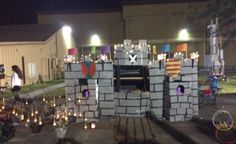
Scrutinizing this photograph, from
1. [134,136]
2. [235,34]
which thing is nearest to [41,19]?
[235,34]

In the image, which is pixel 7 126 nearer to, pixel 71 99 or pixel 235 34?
pixel 71 99

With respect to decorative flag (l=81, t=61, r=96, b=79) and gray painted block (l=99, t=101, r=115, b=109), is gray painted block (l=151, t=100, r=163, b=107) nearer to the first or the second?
gray painted block (l=99, t=101, r=115, b=109)

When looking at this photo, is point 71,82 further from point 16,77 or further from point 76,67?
point 16,77

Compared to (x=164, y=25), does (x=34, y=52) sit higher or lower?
lower

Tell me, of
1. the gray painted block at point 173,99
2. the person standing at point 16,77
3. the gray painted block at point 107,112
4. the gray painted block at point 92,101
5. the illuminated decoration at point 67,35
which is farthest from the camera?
the illuminated decoration at point 67,35

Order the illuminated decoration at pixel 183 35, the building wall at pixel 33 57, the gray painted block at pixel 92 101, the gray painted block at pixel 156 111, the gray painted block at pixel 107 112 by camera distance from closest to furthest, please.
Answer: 1. the gray painted block at pixel 92 101
2. the gray painted block at pixel 107 112
3. the gray painted block at pixel 156 111
4. the building wall at pixel 33 57
5. the illuminated decoration at pixel 183 35

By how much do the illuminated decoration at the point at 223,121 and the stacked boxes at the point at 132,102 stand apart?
2.40m

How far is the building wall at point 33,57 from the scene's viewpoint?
1119 inches

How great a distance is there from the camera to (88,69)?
11.9 metres

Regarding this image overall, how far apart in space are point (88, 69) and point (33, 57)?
1974cm

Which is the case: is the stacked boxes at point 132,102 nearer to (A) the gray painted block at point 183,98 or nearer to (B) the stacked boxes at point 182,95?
(B) the stacked boxes at point 182,95

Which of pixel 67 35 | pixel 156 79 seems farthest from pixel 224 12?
pixel 67 35

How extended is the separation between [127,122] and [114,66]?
7.32ft

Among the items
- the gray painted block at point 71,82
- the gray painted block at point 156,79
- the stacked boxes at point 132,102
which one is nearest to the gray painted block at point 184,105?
the gray painted block at point 156,79
